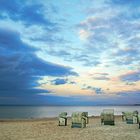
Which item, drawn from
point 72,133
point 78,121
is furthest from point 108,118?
point 72,133

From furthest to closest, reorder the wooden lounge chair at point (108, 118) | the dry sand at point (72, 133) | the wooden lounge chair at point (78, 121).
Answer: the wooden lounge chair at point (108, 118), the wooden lounge chair at point (78, 121), the dry sand at point (72, 133)

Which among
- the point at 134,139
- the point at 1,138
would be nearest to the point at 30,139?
the point at 1,138

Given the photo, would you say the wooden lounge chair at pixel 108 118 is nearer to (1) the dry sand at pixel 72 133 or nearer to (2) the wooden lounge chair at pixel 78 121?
(2) the wooden lounge chair at pixel 78 121

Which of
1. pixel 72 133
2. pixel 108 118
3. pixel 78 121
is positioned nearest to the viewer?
pixel 72 133

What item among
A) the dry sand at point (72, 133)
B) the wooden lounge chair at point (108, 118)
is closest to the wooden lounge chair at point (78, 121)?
the dry sand at point (72, 133)

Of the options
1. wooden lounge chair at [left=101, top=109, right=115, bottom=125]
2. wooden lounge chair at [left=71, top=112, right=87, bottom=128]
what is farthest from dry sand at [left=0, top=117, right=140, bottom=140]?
wooden lounge chair at [left=101, top=109, right=115, bottom=125]

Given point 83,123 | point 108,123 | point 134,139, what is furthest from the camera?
point 108,123

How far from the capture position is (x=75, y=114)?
27.7 meters

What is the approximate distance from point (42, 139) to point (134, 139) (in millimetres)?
5842

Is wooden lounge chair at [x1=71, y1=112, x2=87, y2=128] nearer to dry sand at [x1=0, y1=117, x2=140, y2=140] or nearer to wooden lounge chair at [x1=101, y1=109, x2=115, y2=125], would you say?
dry sand at [x1=0, y1=117, x2=140, y2=140]

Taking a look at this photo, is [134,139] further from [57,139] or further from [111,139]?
[57,139]

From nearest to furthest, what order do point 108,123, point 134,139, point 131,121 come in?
point 134,139
point 108,123
point 131,121

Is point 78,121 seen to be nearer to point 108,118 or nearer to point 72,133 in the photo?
point 108,118

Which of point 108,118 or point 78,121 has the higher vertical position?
point 108,118
